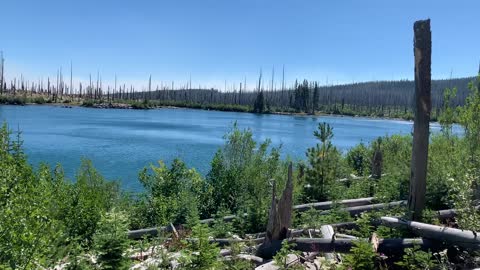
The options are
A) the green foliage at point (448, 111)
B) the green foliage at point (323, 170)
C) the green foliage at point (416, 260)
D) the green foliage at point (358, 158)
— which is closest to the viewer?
the green foliage at point (416, 260)

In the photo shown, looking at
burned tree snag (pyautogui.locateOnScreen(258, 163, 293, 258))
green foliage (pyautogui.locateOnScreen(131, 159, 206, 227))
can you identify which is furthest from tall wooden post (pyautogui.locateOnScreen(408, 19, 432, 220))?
green foliage (pyautogui.locateOnScreen(131, 159, 206, 227))

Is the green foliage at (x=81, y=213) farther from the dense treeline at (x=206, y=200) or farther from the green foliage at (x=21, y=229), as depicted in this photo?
the green foliage at (x=21, y=229)

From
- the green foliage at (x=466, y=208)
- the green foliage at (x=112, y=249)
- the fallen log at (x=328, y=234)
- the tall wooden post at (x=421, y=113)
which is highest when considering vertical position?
the tall wooden post at (x=421, y=113)

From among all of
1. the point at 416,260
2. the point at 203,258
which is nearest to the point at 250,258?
the point at 203,258

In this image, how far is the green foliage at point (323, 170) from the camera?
423 inches

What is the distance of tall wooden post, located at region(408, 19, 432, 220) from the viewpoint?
7.02 meters

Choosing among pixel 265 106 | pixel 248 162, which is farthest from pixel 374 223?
pixel 265 106

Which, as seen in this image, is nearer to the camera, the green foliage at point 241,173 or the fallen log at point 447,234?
the fallen log at point 447,234

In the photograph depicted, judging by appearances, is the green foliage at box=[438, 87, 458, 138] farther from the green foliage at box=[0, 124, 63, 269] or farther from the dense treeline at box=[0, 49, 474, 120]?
the dense treeline at box=[0, 49, 474, 120]

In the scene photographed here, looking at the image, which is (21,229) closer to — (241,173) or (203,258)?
(203,258)

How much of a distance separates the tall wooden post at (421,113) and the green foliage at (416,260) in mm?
1853

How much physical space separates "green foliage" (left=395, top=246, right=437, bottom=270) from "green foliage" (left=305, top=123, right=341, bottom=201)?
5193 millimetres

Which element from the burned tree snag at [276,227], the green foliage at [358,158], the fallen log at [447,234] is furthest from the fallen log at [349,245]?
the green foliage at [358,158]

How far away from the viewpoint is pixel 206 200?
10914 mm
